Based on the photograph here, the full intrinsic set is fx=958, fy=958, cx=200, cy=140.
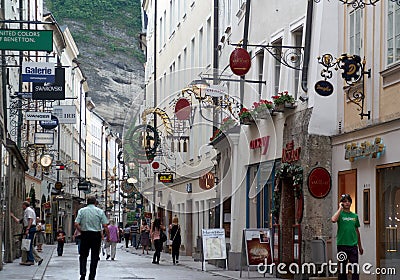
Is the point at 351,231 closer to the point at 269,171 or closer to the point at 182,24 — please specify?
the point at 269,171

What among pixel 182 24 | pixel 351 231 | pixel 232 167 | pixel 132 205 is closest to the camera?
pixel 351 231

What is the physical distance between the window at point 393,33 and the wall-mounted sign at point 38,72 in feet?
44.2

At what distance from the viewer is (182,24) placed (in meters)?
48.9

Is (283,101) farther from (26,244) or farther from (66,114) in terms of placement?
(66,114)

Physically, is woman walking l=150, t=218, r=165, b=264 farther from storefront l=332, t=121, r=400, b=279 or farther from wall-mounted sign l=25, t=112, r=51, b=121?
storefront l=332, t=121, r=400, b=279

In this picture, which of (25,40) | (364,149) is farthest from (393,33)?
(25,40)

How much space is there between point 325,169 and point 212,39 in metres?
17.9

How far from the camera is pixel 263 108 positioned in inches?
1003

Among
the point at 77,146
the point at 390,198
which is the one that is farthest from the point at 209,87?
the point at 77,146

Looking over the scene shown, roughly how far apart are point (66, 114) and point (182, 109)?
686 cm

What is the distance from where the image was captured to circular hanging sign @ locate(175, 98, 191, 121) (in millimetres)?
36281

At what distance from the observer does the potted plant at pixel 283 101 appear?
23.7m

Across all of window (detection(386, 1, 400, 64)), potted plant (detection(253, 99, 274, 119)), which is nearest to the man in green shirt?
window (detection(386, 1, 400, 64))

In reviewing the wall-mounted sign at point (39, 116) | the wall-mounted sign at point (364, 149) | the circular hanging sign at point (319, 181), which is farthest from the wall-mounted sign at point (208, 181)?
the wall-mounted sign at point (364, 149)
